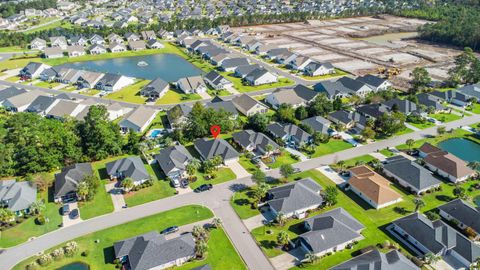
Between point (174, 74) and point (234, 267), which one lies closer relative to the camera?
point (234, 267)

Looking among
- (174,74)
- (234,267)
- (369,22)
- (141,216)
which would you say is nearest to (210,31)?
(174,74)

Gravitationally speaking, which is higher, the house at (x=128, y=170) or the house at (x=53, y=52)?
the house at (x=53, y=52)

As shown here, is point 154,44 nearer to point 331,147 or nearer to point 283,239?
point 331,147

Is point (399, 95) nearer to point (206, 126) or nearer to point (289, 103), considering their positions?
point (289, 103)

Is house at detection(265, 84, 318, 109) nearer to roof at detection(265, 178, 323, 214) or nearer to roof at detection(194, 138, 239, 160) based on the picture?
roof at detection(194, 138, 239, 160)

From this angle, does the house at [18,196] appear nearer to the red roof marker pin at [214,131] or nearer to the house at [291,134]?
the red roof marker pin at [214,131]

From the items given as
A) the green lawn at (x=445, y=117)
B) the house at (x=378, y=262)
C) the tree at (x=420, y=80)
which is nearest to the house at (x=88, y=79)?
the house at (x=378, y=262)
